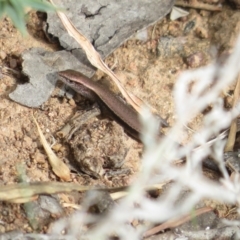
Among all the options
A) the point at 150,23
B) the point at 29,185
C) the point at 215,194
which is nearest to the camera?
the point at 215,194

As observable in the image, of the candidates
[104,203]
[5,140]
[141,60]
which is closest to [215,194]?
[104,203]

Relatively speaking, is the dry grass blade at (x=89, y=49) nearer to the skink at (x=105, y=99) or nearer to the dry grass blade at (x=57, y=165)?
the skink at (x=105, y=99)

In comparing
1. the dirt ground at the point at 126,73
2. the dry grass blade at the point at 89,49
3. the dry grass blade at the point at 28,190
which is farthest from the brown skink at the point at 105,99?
the dry grass blade at the point at 28,190

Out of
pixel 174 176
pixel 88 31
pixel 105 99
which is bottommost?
pixel 174 176

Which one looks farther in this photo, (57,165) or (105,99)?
(105,99)

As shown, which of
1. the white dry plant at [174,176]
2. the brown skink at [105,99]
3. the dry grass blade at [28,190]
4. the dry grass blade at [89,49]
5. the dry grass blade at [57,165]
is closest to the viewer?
the white dry plant at [174,176]

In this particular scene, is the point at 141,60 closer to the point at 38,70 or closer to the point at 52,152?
the point at 38,70

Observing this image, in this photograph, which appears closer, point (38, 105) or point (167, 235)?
point (167, 235)

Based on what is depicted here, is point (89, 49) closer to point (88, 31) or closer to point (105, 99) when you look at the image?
point (88, 31)

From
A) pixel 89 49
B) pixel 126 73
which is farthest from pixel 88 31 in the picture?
pixel 126 73
